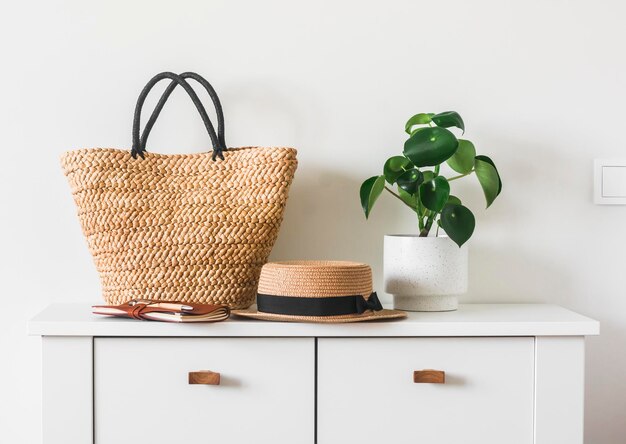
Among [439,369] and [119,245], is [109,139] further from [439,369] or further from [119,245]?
[439,369]

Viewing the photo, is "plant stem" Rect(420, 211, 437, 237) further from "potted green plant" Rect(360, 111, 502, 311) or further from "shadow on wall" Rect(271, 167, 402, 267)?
"shadow on wall" Rect(271, 167, 402, 267)

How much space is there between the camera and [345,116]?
1.60 metres

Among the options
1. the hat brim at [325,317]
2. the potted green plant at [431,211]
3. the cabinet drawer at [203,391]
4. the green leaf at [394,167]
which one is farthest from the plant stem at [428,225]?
the cabinet drawer at [203,391]

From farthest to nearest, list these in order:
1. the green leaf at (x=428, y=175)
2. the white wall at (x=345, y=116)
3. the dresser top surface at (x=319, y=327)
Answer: the white wall at (x=345, y=116), the green leaf at (x=428, y=175), the dresser top surface at (x=319, y=327)

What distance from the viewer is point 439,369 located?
4.27 ft

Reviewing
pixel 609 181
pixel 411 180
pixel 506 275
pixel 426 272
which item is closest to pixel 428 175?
pixel 411 180

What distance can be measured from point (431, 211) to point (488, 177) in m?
0.14

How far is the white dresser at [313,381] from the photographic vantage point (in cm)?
127

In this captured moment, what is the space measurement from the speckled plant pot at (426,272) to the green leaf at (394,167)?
118 millimetres

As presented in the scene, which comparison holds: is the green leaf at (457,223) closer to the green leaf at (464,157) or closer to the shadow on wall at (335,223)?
the green leaf at (464,157)

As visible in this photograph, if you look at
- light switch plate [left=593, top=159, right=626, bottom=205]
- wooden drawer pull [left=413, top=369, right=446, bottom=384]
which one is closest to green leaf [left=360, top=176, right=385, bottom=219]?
wooden drawer pull [left=413, top=369, right=446, bottom=384]

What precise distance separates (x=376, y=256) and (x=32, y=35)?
34.5 inches

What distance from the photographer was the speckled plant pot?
142cm

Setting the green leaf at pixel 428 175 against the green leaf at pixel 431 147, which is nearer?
the green leaf at pixel 431 147
